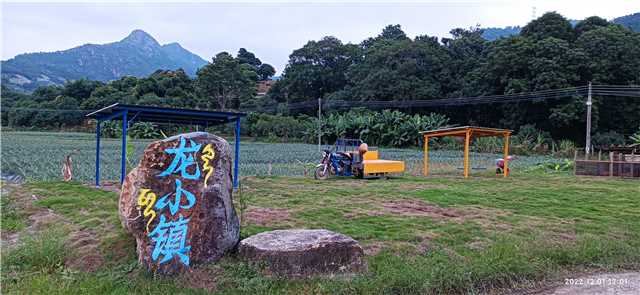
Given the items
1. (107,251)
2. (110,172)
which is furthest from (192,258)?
(110,172)

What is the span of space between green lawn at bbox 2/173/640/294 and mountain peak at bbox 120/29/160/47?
163749 mm

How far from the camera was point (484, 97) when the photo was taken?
4238cm

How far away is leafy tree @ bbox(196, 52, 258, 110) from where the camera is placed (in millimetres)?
51250

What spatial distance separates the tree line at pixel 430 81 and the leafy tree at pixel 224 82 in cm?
11

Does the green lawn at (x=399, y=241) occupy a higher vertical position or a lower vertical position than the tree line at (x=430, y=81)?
lower

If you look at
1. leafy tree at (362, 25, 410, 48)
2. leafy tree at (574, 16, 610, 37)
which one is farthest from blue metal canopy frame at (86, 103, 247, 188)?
leafy tree at (362, 25, 410, 48)

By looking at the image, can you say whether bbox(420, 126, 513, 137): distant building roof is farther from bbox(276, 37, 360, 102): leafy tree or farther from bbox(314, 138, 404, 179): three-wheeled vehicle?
bbox(276, 37, 360, 102): leafy tree

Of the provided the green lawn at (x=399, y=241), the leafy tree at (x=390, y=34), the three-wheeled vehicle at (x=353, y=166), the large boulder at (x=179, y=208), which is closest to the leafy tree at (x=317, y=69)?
the leafy tree at (x=390, y=34)

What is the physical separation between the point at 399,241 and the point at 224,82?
47722 millimetres

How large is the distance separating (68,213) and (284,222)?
3636 millimetres

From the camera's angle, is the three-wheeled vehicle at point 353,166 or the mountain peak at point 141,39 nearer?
the three-wheeled vehicle at point 353,166

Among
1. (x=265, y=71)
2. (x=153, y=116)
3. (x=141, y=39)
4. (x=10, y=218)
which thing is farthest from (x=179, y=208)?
(x=141, y=39)

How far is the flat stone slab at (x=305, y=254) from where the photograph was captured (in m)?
4.88

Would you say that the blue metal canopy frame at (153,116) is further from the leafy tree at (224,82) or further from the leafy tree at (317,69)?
the leafy tree at (317,69)
